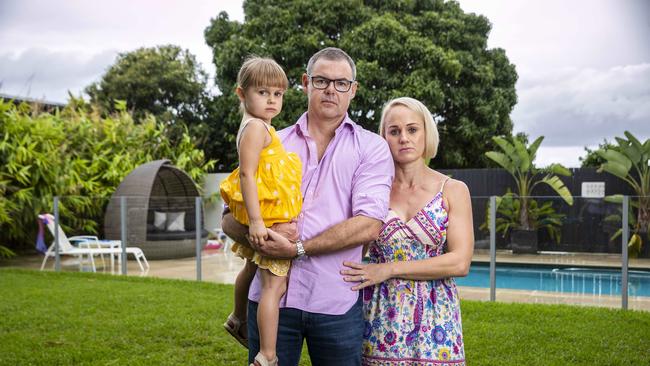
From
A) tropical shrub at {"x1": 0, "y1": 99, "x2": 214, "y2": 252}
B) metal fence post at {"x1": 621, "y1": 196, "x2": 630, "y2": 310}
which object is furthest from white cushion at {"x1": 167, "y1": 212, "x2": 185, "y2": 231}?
metal fence post at {"x1": 621, "y1": 196, "x2": 630, "y2": 310}

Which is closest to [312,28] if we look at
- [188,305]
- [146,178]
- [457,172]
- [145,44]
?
[457,172]

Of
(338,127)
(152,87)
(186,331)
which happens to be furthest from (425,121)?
(152,87)

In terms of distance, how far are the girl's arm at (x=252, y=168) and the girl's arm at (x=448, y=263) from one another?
1.12ft

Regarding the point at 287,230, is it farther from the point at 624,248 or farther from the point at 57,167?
the point at 57,167

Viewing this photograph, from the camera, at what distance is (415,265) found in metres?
2.27

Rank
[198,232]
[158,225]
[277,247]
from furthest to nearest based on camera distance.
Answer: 1. [158,225]
2. [198,232]
3. [277,247]

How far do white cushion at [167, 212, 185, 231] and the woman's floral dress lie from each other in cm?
809

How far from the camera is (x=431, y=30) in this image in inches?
699

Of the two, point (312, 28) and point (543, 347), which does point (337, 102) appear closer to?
point (543, 347)

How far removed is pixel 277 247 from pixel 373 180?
403 mm

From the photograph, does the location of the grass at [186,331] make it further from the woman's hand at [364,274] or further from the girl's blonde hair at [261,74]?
the girl's blonde hair at [261,74]

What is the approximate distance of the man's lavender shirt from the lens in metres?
2.23

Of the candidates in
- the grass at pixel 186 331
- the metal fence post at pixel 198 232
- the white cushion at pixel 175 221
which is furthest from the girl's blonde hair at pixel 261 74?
the white cushion at pixel 175 221

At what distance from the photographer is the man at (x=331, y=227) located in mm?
2172
